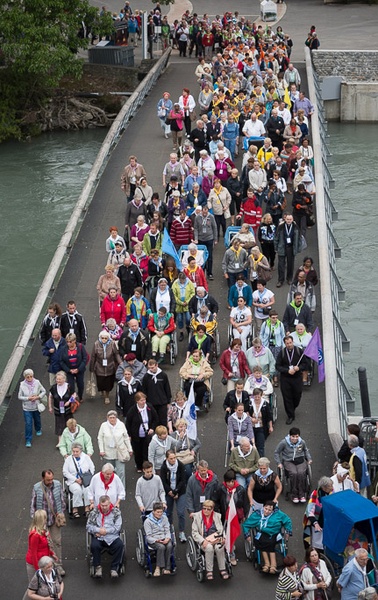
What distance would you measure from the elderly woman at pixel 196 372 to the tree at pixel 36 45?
2404cm

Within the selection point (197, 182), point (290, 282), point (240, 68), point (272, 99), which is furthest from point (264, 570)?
point (240, 68)

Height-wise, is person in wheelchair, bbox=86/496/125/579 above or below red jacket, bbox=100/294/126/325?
below

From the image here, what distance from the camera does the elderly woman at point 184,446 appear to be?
16.8 meters

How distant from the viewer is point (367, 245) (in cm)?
3488

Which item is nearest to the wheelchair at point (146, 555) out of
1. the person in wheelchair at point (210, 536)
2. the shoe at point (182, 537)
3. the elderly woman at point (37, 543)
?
the person in wheelchair at point (210, 536)

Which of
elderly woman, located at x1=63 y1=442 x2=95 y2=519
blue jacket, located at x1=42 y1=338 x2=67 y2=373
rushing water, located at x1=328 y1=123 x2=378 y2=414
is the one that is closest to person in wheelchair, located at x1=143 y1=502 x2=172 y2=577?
elderly woman, located at x1=63 y1=442 x2=95 y2=519

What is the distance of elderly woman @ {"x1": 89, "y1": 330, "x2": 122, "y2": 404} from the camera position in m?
19.4

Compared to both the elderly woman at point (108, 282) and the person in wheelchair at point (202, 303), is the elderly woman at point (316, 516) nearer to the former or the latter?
the person in wheelchair at point (202, 303)

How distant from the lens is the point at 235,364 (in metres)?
19.3

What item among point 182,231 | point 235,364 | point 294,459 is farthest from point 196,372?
point 182,231

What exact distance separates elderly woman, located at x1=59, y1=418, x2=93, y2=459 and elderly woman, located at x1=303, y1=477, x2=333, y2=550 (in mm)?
3029

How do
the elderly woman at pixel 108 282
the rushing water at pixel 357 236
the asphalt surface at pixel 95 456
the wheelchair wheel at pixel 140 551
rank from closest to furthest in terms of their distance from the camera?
the asphalt surface at pixel 95 456 → the wheelchair wheel at pixel 140 551 → the elderly woman at pixel 108 282 → the rushing water at pixel 357 236

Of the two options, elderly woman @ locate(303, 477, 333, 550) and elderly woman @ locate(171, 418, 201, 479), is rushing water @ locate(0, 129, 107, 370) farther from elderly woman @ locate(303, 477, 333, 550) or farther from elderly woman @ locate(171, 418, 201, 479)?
elderly woman @ locate(303, 477, 333, 550)

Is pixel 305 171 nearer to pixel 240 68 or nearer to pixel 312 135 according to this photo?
pixel 312 135
